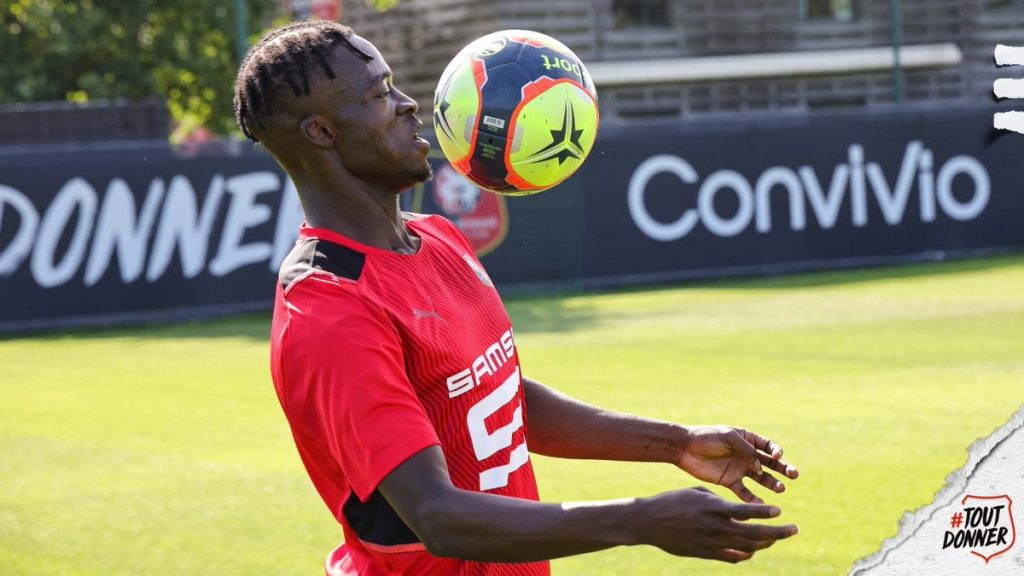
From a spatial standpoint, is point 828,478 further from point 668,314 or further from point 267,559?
point 668,314

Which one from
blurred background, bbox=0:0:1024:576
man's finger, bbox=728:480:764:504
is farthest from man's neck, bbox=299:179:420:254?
blurred background, bbox=0:0:1024:576

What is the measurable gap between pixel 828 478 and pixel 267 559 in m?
3.11

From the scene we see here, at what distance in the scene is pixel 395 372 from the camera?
3.10 meters

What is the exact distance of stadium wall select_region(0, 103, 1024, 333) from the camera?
18000mm

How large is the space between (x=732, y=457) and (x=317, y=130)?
1287 millimetres

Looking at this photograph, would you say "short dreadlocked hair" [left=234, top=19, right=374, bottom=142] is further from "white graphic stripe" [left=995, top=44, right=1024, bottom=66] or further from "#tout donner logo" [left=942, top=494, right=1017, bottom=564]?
"white graphic stripe" [left=995, top=44, right=1024, bottom=66]

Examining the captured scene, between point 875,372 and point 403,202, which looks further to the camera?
point 403,202

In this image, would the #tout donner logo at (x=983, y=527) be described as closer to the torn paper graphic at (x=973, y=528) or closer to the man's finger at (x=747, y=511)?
the torn paper graphic at (x=973, y=528)

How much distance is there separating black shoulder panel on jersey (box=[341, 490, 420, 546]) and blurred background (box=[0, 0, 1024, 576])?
2821 millimetres

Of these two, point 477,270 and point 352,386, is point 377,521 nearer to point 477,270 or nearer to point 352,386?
point 352,386

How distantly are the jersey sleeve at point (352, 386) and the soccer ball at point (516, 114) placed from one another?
1.52 metres

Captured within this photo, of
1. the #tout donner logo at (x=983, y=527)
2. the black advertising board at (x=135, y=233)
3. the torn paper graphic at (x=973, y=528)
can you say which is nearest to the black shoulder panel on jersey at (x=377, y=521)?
the torn paper graphic at (x=973, y=528)

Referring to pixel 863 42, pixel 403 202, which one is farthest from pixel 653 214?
pixel 863 42

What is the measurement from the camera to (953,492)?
5797mm
